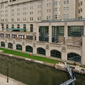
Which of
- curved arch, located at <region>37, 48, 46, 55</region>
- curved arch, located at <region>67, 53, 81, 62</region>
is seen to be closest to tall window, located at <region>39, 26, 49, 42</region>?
curved arch, located at <region>37, 48, 46, 55</region>

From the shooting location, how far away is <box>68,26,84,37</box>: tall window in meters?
42.7

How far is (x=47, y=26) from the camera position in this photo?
166 feet

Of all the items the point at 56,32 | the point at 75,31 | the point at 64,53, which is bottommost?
the point at 64,53

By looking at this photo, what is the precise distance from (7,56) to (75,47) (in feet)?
88.0

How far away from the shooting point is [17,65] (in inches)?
1609

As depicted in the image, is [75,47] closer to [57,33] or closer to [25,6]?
[57,33]

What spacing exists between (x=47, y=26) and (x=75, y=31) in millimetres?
11587

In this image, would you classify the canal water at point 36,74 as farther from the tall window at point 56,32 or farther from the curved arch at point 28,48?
the tall window at point 56,32

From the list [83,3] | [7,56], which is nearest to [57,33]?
[83,3]

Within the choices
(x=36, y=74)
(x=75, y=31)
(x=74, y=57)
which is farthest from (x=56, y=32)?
(x=36, y=74)

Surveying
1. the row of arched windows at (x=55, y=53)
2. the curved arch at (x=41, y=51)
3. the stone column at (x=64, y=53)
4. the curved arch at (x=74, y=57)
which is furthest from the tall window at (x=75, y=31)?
the curved arch at (x=41, y=51)

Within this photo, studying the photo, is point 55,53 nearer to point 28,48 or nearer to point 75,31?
point 75,31

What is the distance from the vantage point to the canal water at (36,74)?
29.4m

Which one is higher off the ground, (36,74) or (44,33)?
(44,33)
